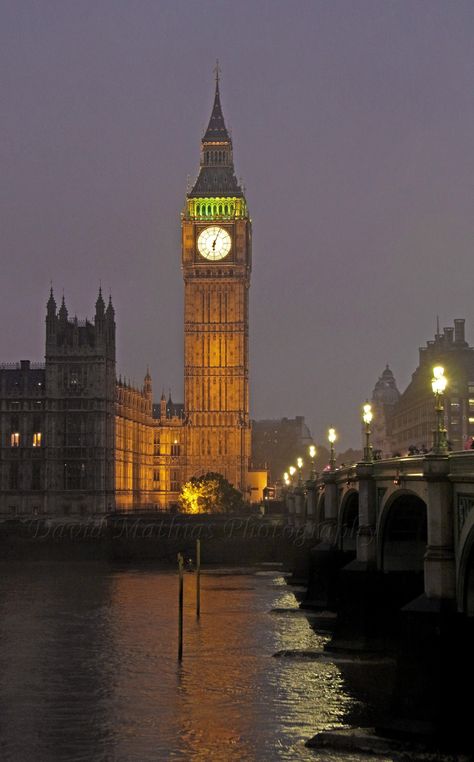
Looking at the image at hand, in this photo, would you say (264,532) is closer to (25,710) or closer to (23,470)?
(23,470)

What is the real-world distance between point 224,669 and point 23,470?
114888mm

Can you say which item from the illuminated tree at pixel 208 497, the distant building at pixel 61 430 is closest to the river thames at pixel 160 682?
the distant building at pixel 61 430

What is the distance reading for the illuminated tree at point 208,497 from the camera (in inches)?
6924

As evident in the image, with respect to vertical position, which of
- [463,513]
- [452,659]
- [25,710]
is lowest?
[25,710]

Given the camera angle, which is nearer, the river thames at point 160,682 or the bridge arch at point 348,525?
the river thames at point 160,682

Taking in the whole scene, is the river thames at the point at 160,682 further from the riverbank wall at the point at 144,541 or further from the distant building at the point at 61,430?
the distant building at the point at 61,430

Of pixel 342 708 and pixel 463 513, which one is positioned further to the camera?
pixel 342 708

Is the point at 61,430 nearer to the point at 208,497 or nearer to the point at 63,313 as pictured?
the point at 63,313

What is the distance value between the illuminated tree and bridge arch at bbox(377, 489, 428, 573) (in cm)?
12023

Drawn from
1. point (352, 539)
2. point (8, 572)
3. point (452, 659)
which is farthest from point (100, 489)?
point (452, 659)

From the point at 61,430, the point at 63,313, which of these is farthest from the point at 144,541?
the point at 63,313

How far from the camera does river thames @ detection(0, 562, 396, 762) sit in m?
39.9

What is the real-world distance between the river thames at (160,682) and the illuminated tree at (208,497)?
290ft

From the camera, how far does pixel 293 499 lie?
13250cm
